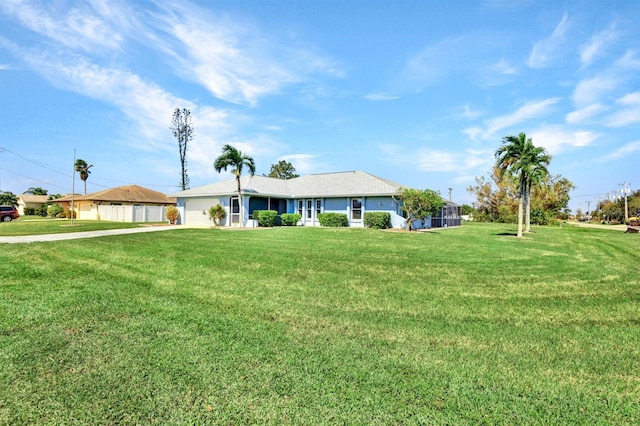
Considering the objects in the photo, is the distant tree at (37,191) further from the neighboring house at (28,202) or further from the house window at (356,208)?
the house window at (356,208)

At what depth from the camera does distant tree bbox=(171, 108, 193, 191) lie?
44.3 meters

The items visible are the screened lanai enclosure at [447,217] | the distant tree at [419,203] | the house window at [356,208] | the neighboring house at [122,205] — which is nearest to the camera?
the distant tree at [419,203]

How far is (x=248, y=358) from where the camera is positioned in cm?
377

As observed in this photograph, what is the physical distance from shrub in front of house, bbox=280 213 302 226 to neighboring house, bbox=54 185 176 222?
16467 millimetres

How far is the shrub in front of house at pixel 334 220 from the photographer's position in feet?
83.3

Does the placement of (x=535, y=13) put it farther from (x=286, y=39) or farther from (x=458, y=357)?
(x=458, y=357)

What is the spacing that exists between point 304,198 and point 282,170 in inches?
1305

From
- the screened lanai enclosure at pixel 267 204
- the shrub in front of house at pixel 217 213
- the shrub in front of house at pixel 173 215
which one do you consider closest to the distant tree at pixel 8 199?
the shrub in front of house at pixel 173 215

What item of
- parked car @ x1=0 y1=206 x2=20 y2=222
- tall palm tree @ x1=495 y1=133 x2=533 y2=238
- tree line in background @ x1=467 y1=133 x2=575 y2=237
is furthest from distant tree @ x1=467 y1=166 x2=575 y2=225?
parked car @ x1=0 y1=206 x2=20 y2=222

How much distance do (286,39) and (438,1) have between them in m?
6.24

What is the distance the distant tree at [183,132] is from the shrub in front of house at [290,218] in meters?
23.1

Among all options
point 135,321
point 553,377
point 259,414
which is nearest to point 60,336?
point 135,321

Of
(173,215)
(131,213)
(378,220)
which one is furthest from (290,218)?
(131,213)

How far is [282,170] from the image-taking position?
60031 mm
